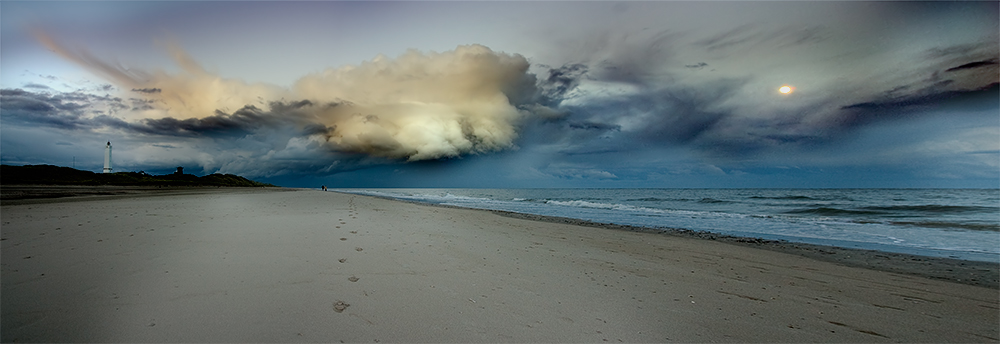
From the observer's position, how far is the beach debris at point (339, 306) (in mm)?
3594

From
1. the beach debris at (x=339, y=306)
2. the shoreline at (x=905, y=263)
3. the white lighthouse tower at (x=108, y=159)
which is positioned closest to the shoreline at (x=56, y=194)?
the beach debris at (x=339, y=306)

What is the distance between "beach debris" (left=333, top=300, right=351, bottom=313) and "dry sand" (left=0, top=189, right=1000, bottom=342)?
0.02 m

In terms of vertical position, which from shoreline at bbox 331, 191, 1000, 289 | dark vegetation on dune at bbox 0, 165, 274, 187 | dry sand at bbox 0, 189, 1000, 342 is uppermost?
dark vegetation on dune at bbox 0, 165, 274, 187

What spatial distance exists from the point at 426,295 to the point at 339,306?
0.94m

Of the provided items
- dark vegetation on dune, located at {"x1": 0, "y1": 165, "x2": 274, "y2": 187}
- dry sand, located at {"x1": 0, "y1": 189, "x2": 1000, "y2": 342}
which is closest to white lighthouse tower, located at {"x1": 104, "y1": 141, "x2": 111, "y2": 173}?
dark vegetation on dune, located at {"x1": 0, "y1": 165, "x2": 274, "y2": 187}

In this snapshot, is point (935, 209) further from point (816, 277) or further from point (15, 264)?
point (15, 264)

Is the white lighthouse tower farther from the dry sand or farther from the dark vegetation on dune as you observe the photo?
the dry sand

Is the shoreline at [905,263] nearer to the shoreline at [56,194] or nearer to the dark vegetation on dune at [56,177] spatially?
the shoreline at [56,194]

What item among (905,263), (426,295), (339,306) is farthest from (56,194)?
(905,263)

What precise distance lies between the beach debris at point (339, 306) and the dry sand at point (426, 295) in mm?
20

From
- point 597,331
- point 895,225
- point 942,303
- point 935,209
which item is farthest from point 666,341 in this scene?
point 935,209

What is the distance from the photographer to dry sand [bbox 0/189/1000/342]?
3211 millimetres

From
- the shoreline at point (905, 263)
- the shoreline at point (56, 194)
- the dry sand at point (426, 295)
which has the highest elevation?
the shoreline at point (56, 194)

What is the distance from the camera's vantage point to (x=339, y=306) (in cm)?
370
